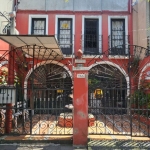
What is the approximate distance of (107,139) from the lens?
6105 millimetres

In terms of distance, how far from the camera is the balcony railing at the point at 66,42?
38.0 feet

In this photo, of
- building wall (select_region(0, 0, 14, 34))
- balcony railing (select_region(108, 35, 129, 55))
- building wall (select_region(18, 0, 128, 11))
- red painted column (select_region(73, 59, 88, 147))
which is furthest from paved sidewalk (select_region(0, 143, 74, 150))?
building wall (select_region(18, 0, 128, 11))

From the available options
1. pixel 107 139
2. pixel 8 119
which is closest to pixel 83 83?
pixel 107 139

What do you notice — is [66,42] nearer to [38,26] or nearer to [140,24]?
[38,26]

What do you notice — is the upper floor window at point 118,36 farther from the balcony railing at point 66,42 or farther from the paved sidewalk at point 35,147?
the paved sidewalk at point 35,147

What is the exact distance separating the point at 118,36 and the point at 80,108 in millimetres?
7115

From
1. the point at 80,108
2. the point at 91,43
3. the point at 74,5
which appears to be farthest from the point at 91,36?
the point at 80,108

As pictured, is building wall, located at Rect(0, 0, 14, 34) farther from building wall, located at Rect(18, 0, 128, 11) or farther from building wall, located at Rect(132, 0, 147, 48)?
building wall, located at Rect(132, 0, 147, 48)

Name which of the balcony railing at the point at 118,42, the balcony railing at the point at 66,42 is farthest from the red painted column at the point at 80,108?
the balcony railing at the point at 118,42

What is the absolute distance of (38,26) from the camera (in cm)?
1191

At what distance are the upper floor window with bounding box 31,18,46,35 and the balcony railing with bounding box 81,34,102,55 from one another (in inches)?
96.1

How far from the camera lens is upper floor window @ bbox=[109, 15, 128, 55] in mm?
11586

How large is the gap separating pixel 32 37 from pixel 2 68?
11.3 feet

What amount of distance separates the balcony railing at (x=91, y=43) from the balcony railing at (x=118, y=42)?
2.10 feet
